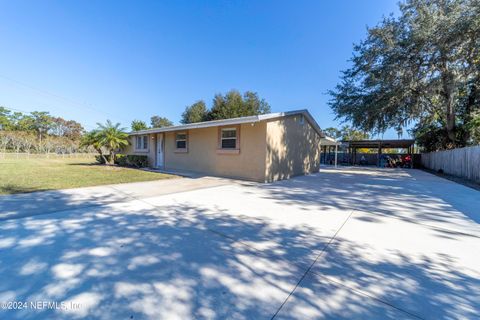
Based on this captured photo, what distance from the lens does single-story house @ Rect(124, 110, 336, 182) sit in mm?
9164

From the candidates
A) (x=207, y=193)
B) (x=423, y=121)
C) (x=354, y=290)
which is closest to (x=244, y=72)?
(x=423, y=121)

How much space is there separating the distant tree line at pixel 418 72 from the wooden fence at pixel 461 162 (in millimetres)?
1897

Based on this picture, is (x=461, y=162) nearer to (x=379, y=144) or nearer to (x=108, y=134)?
(x=379, y=144)

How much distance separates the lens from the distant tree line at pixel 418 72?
Result: 452 inches

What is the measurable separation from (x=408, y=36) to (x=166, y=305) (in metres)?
17.3

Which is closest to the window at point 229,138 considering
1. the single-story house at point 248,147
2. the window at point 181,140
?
the single-story house at point 248,147

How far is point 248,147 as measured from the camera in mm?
9523

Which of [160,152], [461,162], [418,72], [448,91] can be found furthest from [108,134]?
[448,91]

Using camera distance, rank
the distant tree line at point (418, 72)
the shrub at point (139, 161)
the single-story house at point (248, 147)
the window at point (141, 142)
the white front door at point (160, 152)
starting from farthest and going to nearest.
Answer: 1. the window at point (141, 142)
2. the shrub at point (139, 161)
3. the white front door at point (160, 152)
4. the distant tree line at point (418, 72)
5. the single-story house at point (248, 147)

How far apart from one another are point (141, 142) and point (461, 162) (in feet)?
67.6

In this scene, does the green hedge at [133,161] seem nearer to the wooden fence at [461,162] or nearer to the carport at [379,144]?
the wooden fence at [461,162]

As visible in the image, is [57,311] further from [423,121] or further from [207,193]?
[423,121]

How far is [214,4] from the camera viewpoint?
12.3m

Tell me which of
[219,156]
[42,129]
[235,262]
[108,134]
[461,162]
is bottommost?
[235,262]
